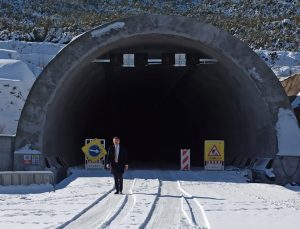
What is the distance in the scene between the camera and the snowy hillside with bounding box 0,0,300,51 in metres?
93.4

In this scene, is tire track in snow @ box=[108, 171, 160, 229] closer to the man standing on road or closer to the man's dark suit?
the man's dark suit

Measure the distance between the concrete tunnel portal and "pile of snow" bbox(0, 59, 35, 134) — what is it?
8108 millimetres

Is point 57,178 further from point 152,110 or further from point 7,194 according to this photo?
point 152,110

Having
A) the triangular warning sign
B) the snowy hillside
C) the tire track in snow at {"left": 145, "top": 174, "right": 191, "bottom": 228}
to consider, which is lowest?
the tire track in snow at {"left": 145, "top": 174, "right": 191, "bottom": 228}

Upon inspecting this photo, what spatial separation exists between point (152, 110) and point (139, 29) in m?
22.0

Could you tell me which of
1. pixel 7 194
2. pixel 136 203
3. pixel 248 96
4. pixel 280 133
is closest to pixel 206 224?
pixel 136 203

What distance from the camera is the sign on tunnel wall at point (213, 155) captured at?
24781 mm

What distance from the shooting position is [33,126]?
22.1 m

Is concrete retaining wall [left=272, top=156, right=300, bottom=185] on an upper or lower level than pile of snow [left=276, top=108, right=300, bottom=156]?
lower

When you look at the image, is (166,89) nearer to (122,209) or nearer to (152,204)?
(152,204)

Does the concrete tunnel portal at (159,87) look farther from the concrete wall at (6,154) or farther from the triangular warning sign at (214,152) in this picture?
the triangular warning sign at (214,152)

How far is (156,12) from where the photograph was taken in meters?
125

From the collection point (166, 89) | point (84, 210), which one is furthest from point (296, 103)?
point (84, 210)

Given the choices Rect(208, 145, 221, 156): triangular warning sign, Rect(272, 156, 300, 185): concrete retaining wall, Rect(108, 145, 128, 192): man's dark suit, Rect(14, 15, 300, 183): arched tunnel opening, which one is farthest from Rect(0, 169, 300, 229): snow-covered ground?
Rect(208, 145, 221, 156): triangular warning sign
